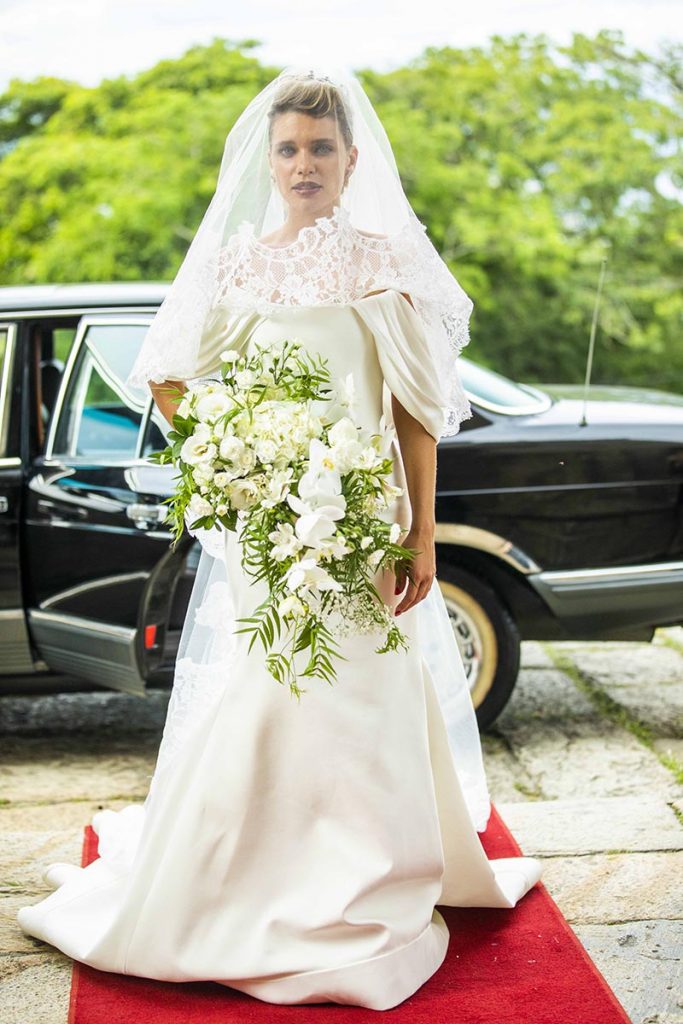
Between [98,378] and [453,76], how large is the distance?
10143 millimetres

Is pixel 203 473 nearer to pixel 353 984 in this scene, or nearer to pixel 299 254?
pixel 299 254

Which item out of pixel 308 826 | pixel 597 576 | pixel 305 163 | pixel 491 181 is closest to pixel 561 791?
pixel 597 576

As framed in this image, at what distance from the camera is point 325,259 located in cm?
287

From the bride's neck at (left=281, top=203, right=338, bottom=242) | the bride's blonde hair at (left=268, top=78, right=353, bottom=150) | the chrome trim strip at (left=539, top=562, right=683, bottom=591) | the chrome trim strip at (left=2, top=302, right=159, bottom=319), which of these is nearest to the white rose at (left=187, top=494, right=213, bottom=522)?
the bride's neck at (left=281, top=203, right=338, bottom=242)

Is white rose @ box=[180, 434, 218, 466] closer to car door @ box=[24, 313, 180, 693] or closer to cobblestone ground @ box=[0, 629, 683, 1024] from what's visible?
cobblestone ground @ box=[0, 629, 683, 1024]

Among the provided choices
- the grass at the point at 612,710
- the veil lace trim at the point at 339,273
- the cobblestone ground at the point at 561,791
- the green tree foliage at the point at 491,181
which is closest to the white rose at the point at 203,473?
the veil lace trim at the point at 339,273

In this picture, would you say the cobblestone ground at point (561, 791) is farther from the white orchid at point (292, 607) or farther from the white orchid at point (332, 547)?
the white orchid at point (332, 547)

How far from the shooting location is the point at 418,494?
119 inches

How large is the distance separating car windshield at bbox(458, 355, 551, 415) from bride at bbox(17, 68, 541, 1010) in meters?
1.57

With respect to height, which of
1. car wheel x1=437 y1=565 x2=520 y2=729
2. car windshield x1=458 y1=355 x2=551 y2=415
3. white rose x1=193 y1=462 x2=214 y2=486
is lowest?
car wheel x1=437 y1=565 x2=520 y2=729

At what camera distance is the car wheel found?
4562mm

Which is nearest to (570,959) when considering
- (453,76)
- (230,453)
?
(230,453)

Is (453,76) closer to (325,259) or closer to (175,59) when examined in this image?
(175,59)

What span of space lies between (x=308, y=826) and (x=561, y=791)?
68.6 inches
